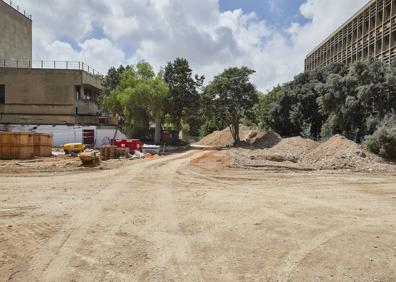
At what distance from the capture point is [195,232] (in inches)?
361

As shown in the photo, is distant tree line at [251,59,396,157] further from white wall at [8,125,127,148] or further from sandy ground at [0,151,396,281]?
white wall at [8,125,127,148]

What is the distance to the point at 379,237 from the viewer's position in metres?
8.84

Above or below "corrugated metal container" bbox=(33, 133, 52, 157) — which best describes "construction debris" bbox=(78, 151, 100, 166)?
below

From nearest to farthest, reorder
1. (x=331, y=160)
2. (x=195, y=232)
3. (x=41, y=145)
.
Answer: (x=195, y=232)
(x=331, y=160)
(x=41, y=145)

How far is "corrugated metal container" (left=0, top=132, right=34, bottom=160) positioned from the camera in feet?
86.6

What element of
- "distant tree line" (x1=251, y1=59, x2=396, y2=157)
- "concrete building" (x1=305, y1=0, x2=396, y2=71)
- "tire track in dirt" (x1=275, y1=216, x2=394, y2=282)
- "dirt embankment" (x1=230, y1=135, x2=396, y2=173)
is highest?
"concrete building" (x1=305, y1=0, x2=396, y2=71)

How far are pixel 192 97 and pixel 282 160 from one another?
20.9m

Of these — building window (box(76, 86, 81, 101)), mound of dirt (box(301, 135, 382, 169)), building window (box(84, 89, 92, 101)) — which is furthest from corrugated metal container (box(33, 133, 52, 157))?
building window (box(84, 89, 92, 101))

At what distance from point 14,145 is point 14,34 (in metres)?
34.6

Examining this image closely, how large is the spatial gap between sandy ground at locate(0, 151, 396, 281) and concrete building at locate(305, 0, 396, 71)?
3382 centimetres

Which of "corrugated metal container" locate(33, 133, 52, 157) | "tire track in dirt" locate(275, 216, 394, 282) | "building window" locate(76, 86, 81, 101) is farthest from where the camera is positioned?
"building window" locate(76, 86, 81, 101)

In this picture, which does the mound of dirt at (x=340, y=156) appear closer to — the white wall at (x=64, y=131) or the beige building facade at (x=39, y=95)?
the white wall at (x=64, y=131)

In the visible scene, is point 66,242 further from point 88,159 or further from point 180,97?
point 180,97

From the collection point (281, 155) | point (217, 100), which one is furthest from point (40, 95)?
point (281, 155)
